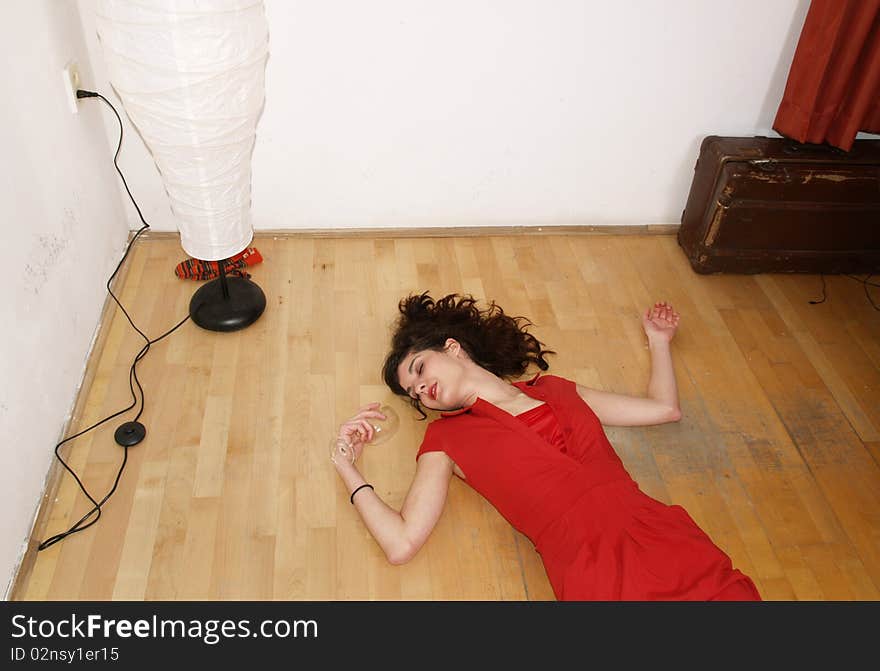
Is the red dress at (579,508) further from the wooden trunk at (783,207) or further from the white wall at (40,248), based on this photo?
Answer: the wooden trunk at (783,207)

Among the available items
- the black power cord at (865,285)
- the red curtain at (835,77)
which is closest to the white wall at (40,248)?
the red curtain at (835,77)

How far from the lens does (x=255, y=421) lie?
2.03 metres

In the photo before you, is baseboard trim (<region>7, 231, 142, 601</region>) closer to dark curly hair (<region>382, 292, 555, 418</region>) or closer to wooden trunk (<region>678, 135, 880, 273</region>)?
dark curly hair (<region>382, 292, 555, 418</region>)

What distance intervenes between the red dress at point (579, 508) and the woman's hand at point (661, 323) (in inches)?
20.7

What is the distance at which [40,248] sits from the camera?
1.87 m

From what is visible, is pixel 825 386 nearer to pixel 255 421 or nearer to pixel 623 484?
pixel 623 484

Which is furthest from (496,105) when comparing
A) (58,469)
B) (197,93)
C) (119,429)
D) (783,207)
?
(58,469)

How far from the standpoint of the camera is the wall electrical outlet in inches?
81.1

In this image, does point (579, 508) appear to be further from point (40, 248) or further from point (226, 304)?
point (40, 248)

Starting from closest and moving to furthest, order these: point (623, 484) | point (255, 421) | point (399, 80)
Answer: point (623, 484)
point (255, 421)
point (399, 80)

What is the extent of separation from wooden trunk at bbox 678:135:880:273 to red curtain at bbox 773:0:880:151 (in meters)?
0.09

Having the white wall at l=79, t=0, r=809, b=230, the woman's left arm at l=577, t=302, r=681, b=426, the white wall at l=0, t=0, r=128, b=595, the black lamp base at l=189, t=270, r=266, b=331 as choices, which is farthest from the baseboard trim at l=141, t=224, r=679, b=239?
the woman's left arm at l=577, t=302, r=681, b=426

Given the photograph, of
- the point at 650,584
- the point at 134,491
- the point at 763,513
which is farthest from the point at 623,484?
the point at 134,491
